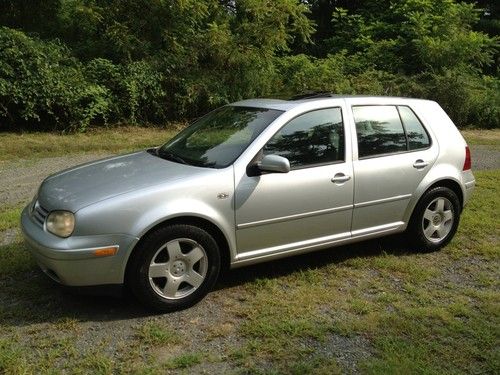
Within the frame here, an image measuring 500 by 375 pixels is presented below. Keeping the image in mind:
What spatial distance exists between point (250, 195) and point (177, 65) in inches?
393

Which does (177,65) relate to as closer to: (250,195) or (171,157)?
(171,157)

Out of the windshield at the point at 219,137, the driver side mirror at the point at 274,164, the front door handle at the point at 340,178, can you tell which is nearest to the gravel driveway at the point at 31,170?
the windshield at the point at 219,137

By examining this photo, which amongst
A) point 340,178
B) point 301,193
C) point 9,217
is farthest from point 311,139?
point 9,217

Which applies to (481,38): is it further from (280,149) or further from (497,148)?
(280,149)

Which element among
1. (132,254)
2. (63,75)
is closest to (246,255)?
(132,254)

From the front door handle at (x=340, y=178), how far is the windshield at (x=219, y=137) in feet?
2.34

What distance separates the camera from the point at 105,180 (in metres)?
4.25

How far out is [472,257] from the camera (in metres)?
5.40

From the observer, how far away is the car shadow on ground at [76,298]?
4.01 meters

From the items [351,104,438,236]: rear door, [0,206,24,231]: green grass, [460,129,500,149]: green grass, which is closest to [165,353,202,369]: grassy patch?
[351,104,438,236]: rear door

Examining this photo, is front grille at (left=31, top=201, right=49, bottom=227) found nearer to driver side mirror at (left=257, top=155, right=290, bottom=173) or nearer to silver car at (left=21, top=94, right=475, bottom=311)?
silver car at (left=21, top=94, right=475, bottom=311)

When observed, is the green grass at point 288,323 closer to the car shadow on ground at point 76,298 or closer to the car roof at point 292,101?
the car shadow on ground at point 76,298

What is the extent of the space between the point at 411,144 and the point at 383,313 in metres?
1.85

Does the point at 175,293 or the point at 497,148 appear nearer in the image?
the point at 175,293
